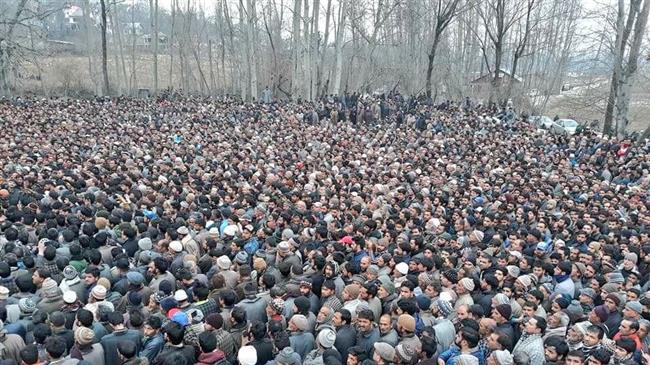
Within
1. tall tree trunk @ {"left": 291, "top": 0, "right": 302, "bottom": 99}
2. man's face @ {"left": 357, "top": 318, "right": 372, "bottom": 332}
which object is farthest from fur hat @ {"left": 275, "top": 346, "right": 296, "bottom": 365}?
tall tree trunk @ {"left": 291, "top": 0, "right": 302, "bottom": 99}

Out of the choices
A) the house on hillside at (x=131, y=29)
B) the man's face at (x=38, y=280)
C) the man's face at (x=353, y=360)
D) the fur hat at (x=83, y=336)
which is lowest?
the man's face at (x=38, y=280)

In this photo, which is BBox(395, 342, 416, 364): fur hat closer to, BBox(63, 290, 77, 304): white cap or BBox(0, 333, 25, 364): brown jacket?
BBox(63, 290, 77, 304): white cap

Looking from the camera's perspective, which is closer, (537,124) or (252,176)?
(252,176)

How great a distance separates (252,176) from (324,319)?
683 cm

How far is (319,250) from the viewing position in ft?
22.1

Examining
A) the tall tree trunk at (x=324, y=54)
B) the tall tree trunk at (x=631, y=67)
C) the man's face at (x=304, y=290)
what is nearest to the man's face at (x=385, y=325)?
the man's face at (x=304, y=290)

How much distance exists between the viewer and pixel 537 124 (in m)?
20.9

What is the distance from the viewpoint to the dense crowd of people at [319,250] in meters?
4.46

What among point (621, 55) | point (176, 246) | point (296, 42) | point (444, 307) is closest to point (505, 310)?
point (444, 307)

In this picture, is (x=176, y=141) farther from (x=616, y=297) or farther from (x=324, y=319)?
(x=616, y=297)

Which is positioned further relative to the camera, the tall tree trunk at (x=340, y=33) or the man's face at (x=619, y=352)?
the tall tree trunk at (x=340, y=33)

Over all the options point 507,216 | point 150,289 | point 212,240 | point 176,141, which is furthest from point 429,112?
point 150,289

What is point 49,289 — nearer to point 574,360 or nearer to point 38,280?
point 38,280

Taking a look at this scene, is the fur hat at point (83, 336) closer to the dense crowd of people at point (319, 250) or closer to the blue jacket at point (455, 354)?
the dense crowd of people at point (319, 250)
